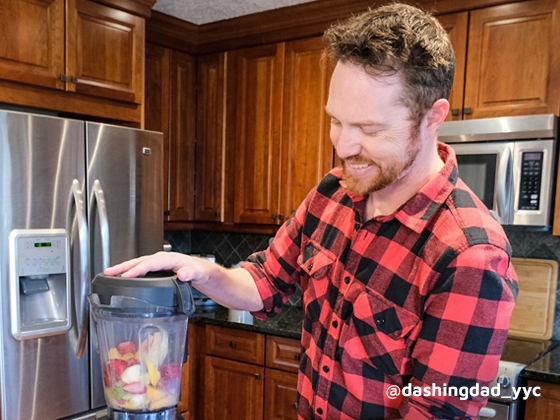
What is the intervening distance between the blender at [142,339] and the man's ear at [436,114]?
542 mm

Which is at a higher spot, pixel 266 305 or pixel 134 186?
pixel 134 186

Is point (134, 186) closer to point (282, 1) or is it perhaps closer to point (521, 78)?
point (282, 1)

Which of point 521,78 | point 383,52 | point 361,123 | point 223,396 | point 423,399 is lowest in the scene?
point 223,396

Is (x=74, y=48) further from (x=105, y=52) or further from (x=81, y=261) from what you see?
(x=81, y=261)

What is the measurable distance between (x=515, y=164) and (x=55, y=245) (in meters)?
1.89

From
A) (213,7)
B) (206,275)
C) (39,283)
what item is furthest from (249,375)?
(213,7)

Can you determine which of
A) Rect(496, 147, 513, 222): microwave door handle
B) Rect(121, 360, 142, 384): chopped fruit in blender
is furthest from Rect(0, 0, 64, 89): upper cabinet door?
Rect(496, 147, 513, 222): microwave door handle

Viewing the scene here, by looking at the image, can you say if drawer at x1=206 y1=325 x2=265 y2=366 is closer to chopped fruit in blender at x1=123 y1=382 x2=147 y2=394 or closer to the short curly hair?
chopped fruit in blender at x1=123 y1=382 x2=147 y2=394

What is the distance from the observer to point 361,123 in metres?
0.87

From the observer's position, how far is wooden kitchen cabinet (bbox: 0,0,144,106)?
6.45 ft

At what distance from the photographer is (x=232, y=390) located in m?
2.59

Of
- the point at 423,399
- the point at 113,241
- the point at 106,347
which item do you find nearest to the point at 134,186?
the point at 113,241

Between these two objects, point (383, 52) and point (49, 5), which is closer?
point (383, 52)

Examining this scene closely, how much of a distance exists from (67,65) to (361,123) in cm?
175
